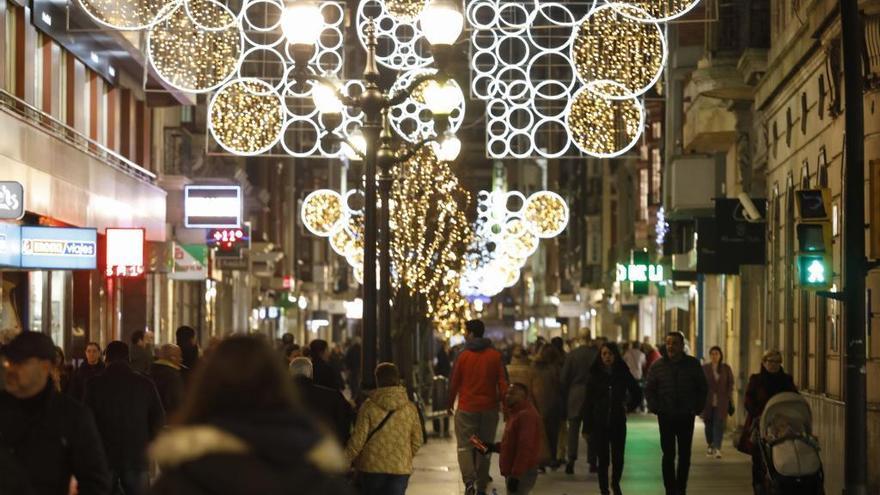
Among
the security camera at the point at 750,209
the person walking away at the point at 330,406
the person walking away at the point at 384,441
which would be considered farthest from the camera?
the security camera at the point at 750,209

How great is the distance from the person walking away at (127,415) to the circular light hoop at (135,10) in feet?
32.5

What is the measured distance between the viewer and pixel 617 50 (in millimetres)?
24266

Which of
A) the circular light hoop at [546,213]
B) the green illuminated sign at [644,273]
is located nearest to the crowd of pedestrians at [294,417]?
the circular light hoop at [546,213]

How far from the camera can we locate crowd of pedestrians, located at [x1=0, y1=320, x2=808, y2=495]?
5.08m

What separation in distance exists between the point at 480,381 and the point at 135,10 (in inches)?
260

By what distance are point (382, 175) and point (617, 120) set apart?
6320mm

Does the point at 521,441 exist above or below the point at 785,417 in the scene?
below

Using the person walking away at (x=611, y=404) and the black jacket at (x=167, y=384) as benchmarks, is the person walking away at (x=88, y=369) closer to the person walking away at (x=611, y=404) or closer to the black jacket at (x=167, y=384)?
the black jacket at (x=167, y=384)

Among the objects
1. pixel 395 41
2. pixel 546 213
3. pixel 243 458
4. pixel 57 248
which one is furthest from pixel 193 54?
pixel 243 458

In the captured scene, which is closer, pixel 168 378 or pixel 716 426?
pixel 168 378

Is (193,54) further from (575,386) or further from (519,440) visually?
(519,440)

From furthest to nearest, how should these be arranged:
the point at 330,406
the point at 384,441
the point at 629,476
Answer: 1. the point at 629,476
2. the point at 330,406
3. the point at 384,441

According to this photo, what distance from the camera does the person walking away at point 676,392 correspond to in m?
19.6

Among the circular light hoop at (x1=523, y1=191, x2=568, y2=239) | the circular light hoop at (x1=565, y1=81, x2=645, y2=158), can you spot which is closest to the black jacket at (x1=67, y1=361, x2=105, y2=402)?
the circular light hoop at (x1=565, y1=81, x2=645, y2=158)
